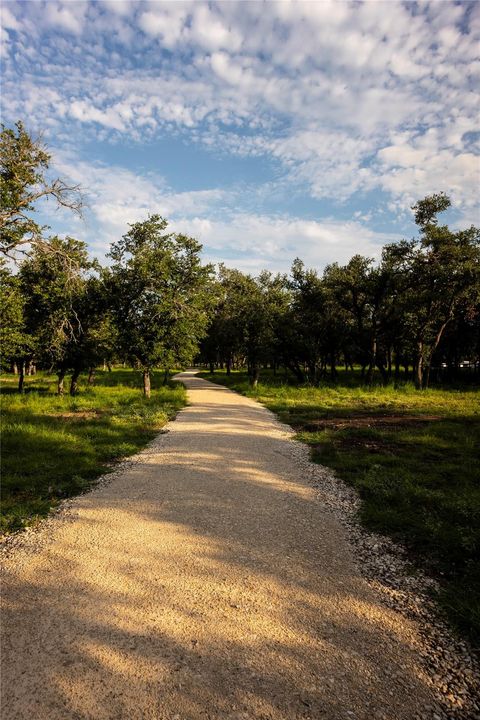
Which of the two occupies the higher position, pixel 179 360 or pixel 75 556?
pixel 179 360

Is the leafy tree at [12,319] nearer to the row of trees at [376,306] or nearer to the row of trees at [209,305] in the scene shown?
the row of trees at [209,305]

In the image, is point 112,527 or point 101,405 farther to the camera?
A: point 101,405

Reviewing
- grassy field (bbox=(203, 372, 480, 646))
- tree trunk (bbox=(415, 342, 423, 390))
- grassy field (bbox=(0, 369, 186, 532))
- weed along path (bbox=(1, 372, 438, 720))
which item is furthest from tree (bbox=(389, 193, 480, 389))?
weed along path (bbox=(1, 372, 438, 720))

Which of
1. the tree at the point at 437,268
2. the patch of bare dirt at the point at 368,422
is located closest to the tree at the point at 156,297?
the patch of bare dirt at the point at 368,422

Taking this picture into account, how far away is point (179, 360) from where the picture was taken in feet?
91.1

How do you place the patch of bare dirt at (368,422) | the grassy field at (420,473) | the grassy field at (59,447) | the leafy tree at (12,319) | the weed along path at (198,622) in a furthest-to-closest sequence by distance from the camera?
the leafy tree at (12,319) → the patch of bare dirt at (368,422) → the grassy field at (59,447) → the grassy field at (420,473) → the weed along path at (198,622)

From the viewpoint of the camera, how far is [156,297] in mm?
27031

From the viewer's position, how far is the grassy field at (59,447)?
7.43 meters

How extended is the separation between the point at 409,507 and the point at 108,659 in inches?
226

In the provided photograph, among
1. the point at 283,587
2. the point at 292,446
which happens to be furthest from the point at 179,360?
the point at 283,587

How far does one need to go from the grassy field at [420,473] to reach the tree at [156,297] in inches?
373

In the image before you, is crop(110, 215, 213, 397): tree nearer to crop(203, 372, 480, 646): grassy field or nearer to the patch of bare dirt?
crop(203, 372, 480, 646): grassy field

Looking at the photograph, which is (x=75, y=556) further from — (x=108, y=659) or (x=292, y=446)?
(x=292, y=446)

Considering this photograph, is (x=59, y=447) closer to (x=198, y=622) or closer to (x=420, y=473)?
(x=198, y=622)
